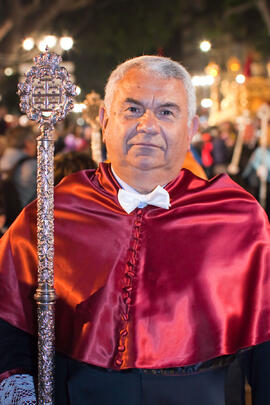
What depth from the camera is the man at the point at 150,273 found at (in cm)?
263

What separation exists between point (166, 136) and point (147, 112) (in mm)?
117

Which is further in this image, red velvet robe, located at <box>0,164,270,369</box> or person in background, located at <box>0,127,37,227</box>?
person in background, located at <box>0,127,37,227</box>

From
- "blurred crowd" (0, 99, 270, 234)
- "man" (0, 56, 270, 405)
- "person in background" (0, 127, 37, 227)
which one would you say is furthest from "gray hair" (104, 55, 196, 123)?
"person in background" (0, 127, 37, 227)

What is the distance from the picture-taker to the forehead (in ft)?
8.99

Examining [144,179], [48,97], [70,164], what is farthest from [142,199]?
[70,164]

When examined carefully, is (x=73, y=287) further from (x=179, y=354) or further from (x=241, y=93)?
(x=241, y=93)

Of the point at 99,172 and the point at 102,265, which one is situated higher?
the point at 99,172

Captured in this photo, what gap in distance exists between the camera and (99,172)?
3.04 meters

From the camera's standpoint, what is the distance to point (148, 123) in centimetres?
271

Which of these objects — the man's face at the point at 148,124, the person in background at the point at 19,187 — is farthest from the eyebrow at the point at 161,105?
the person in background at the point at 19,187

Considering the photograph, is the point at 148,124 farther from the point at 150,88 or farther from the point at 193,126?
the point at 193,126

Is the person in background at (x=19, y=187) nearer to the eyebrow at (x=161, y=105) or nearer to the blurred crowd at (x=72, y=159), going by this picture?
the blurred crowd at (x=72, y=159)

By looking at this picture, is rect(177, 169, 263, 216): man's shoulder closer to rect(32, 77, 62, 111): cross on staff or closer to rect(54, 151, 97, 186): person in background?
rect(32, 77, 62, 111): cross on staff

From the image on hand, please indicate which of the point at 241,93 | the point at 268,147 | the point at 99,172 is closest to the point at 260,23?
the point at 241,93
